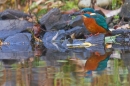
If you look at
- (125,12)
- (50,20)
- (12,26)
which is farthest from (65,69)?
(125,12)

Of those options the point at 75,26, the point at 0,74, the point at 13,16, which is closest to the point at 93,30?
the point at 75,26

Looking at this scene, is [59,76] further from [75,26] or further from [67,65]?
[75,26]

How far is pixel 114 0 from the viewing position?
42.2 feet

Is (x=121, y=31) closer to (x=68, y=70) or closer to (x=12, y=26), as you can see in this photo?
(x=12, y=26)

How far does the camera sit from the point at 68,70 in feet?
18.2

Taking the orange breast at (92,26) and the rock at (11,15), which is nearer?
the orange breast at (92,26)

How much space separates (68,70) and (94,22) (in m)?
3.82

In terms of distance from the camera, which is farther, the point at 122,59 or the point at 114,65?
the point at 122,59

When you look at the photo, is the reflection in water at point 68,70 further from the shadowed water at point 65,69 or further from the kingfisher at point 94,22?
the kingfisher at point 94,22

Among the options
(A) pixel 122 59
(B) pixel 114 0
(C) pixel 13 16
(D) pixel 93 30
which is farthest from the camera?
(B) pixel 114 0

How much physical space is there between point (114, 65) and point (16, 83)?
1.58 metres

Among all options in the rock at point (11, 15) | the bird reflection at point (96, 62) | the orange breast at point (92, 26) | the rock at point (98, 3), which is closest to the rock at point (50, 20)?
the rock at point (11, 15)

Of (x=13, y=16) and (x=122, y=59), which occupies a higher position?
(x=13, y=16)

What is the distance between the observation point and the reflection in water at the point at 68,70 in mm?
4664
